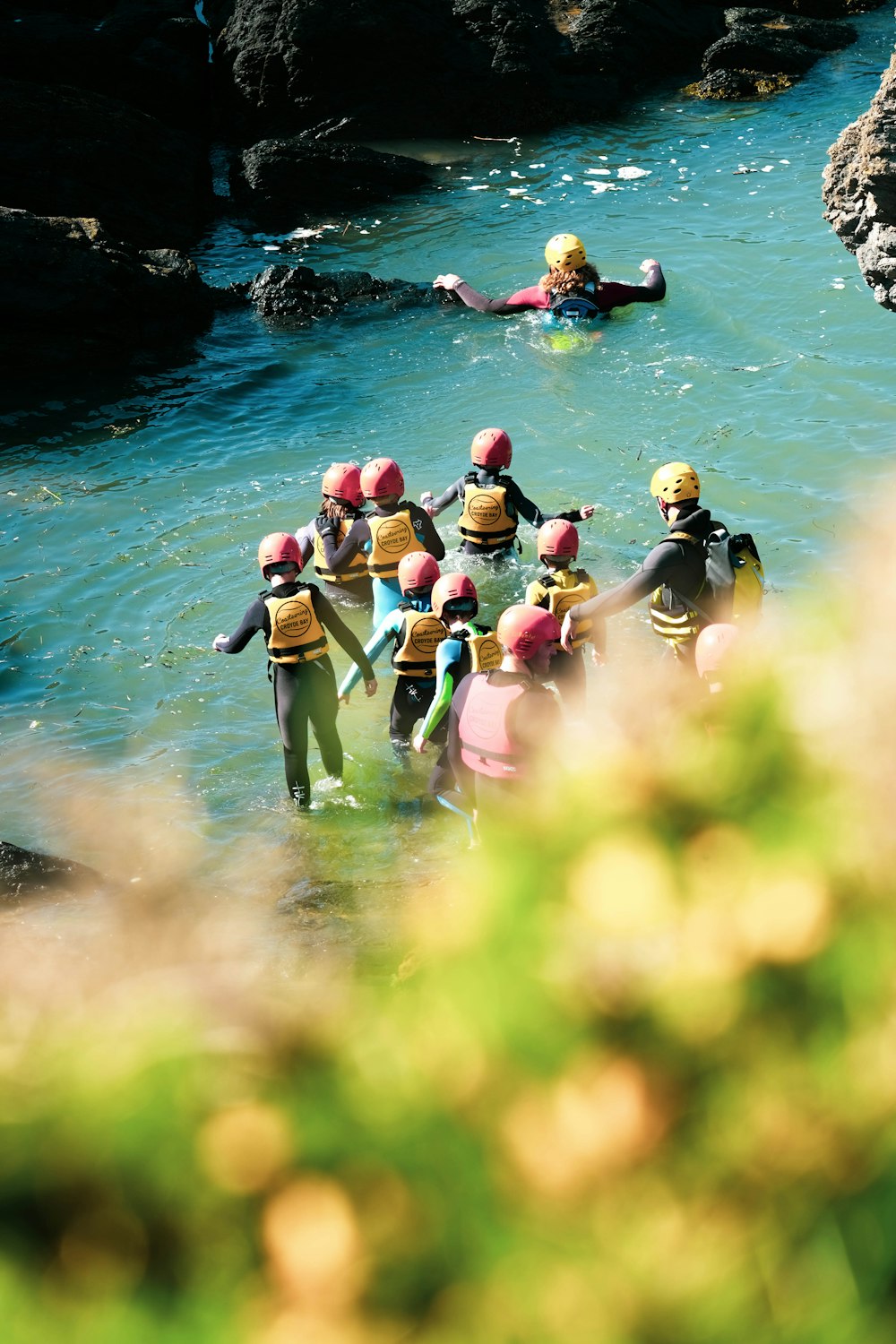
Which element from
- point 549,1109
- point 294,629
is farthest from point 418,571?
point 549,1109

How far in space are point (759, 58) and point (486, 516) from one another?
74.6 ft

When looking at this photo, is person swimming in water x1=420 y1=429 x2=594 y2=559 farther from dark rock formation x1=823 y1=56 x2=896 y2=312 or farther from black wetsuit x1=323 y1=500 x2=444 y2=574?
dark rock formation x1=823 y1=56 x2=896 y2=312

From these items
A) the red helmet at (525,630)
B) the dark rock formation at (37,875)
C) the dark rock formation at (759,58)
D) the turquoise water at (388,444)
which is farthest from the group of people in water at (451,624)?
the dark rock formation at (759,58)

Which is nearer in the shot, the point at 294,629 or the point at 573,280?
the point at 294,629

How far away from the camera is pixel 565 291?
51.1 feet

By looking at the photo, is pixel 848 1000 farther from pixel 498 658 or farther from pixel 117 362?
pixel 117 362

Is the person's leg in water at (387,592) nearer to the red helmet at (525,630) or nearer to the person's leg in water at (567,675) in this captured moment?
the person's leg in water at (567,675)

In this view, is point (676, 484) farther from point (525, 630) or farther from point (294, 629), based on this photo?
point (294, 629)

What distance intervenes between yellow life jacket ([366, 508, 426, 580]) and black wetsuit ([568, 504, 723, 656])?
6.29 feet

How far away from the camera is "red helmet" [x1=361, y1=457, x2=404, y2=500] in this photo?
32.6ft

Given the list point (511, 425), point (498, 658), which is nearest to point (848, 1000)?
point (498, 658)

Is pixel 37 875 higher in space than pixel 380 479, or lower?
lower

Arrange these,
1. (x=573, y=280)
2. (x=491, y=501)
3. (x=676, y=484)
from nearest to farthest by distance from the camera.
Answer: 1. (x=676, y=484)
2. (x=491, y=501)
3. (x=573, y=280)

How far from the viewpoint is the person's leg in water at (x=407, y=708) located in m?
9.09
